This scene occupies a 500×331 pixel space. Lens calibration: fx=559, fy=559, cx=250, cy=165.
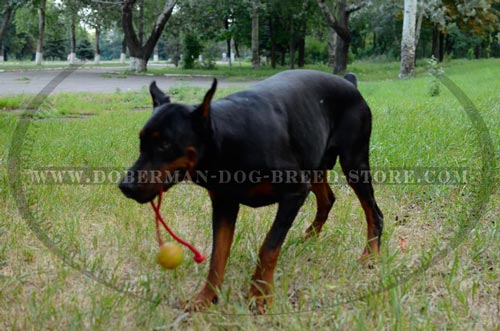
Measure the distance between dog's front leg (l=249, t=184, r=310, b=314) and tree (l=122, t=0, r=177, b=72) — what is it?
81.4ft

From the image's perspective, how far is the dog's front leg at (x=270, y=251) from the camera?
2.75m

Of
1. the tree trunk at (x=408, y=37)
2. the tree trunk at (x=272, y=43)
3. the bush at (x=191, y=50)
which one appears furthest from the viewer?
the tree trunk at (x=272, y=43)

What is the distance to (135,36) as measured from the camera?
27.2 metres

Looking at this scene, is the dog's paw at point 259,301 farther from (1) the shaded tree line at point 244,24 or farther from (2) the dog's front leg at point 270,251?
(1) the shaded tree line at point 244,24

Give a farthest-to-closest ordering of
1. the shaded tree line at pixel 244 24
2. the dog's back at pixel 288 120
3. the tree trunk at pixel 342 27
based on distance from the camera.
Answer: the shaded tree line at pixel 244 24 → the tree trunk at pixel 342 27 → the dog's back at pixel 288 120

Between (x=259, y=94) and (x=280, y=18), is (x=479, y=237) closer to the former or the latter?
(x=259, y=94)

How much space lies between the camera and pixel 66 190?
4.81m

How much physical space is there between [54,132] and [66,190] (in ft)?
10.8

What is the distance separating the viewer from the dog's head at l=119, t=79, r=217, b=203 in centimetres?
238

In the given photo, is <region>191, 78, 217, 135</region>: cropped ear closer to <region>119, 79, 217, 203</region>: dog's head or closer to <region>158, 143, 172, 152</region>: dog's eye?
<region>119, 79, 217, 203</region>: dog's head

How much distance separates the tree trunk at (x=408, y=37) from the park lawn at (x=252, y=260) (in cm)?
1454

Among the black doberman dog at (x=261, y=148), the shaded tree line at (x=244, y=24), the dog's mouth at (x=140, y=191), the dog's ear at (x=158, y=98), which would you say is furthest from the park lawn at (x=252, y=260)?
the shaded tree line at (x=244, y=24)

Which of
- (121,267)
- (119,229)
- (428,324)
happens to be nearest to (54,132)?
(119,229)

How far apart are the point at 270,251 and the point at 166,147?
77cm
